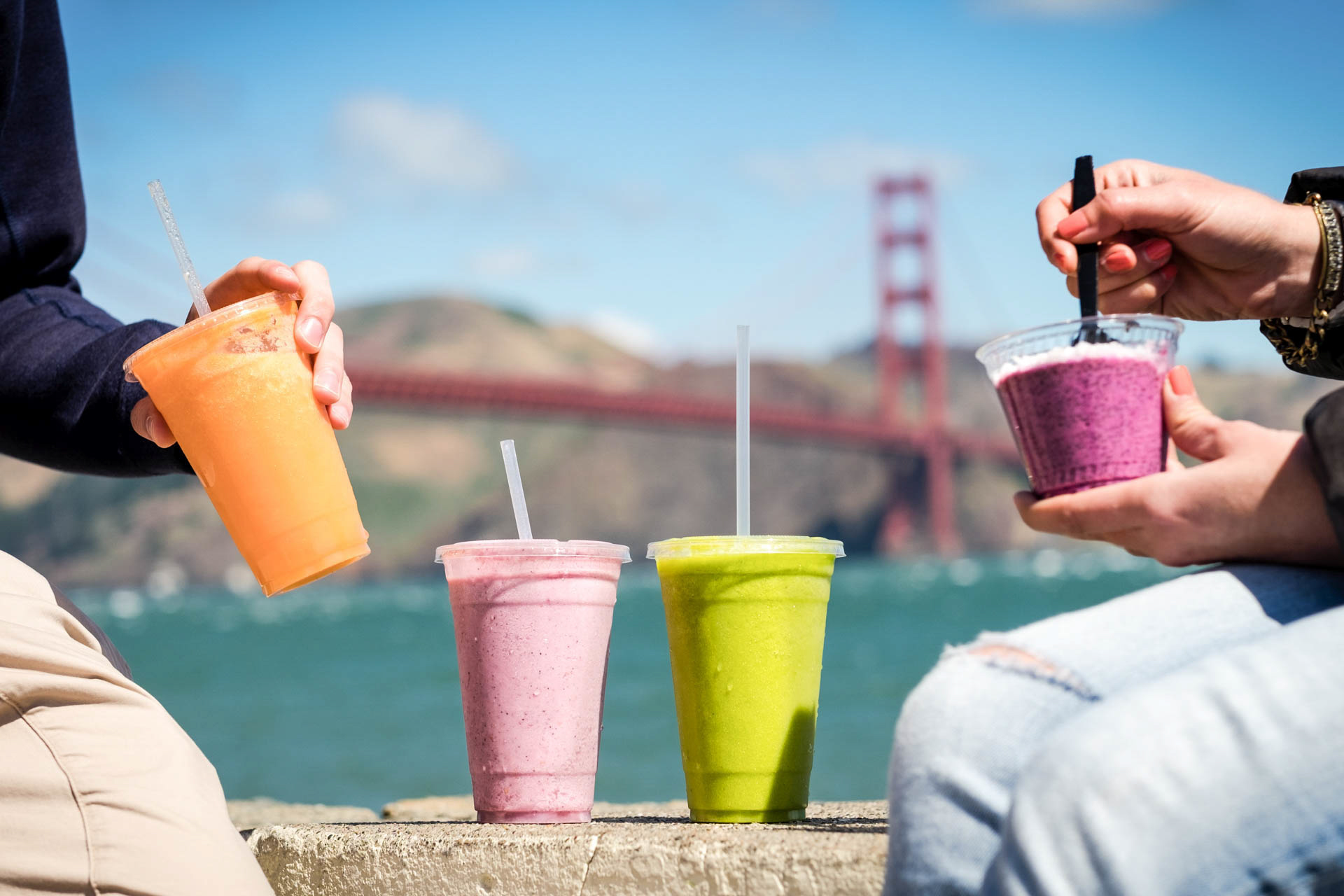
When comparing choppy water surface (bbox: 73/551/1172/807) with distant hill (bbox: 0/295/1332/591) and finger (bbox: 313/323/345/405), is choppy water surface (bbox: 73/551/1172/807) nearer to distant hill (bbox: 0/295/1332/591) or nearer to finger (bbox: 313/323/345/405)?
distant hill (bbox: 0/295/1332/591)

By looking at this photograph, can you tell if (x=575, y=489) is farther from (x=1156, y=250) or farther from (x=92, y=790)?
(x=92, y=790)

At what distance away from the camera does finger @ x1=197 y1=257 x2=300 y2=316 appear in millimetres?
964

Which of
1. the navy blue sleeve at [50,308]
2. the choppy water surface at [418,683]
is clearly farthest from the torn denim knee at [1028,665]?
the choppy water surface at [418,683]

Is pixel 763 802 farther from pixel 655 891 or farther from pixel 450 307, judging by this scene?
pixel 450 307

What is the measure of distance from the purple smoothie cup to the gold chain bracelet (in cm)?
23

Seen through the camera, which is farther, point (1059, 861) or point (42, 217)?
point (42, 217)

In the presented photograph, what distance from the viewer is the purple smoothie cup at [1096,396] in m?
0.80

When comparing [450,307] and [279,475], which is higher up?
[279,475]

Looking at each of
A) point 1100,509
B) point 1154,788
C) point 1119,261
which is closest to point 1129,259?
point 1119,261

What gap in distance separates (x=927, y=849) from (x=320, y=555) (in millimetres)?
544

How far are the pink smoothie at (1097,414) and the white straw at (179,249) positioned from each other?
68 centimetres

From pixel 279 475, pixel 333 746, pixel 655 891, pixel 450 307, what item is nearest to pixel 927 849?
pixel 655 891

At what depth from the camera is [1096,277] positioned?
914mm

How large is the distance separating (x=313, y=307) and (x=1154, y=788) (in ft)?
2.33
